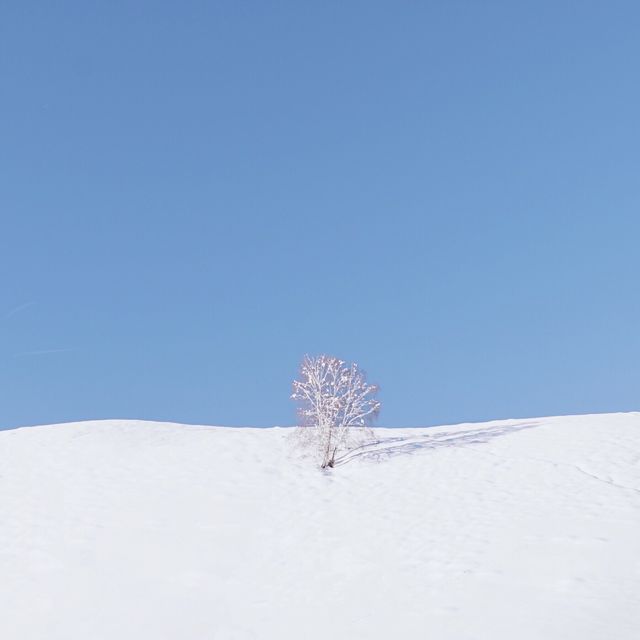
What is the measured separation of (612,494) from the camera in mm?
16672

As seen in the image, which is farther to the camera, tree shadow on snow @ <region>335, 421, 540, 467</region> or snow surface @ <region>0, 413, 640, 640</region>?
tree shadow on snow @ <region>335, 421, 540, 467</region>

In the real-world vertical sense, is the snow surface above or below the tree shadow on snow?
below

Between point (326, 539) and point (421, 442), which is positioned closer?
point (326, 539)

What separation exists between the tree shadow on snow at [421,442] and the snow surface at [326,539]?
4.3 inches

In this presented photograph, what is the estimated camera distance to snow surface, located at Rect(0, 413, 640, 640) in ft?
41.7

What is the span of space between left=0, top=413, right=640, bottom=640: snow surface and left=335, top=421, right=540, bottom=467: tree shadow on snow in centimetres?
11

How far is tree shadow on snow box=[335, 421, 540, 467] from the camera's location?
21.7 m

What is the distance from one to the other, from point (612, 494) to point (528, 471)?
2475mm

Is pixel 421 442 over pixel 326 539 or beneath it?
over

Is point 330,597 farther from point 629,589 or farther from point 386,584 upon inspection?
point 629,589

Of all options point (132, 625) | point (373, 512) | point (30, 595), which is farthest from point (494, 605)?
point (30, 595)

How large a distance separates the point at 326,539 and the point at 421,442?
7533 mm

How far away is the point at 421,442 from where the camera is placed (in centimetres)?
2309

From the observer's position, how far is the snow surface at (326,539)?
41.7 ft
